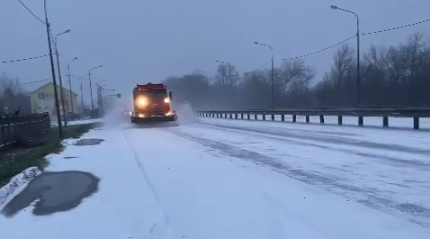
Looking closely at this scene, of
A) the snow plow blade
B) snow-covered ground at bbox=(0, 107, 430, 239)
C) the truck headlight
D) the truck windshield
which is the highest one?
the truck windshield

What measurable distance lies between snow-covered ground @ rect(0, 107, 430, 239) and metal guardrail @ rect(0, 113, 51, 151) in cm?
1274

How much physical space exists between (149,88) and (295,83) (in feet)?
242

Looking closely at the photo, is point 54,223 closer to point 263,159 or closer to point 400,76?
point 263,159

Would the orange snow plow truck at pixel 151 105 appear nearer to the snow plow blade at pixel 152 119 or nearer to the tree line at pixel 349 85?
the snow plow blade at pixel 152 119

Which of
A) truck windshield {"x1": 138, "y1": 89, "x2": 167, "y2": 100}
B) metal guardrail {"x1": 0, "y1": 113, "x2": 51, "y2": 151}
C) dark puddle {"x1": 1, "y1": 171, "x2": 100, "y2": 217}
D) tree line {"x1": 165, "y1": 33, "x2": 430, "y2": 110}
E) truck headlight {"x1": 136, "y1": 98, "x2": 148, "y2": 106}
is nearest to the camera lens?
dark puddle {"x1": 1, "y1": 171, "x2": 100, "y2": 217}

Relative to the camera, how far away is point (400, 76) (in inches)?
2820

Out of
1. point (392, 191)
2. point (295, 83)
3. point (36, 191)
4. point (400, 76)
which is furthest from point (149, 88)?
point (295, 83)

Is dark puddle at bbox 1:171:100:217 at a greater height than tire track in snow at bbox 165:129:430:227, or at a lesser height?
lesser

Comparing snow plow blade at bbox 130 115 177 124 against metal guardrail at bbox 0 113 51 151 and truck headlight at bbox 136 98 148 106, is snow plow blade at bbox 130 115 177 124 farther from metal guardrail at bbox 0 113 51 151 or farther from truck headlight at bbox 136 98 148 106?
metal guardrail at bbox 0 113 51 151

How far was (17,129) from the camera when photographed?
28.3 metres

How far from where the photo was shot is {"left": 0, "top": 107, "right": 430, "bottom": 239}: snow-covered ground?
6.36m

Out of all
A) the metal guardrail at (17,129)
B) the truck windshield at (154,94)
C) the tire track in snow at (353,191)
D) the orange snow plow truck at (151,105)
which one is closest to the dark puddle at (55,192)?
the tire track in snow at (353,191)

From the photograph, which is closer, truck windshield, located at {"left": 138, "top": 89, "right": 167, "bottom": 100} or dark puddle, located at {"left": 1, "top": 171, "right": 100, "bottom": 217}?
dark puddle, located at {"left": 1, "top": 171, "right": 100, "bottom": 217}

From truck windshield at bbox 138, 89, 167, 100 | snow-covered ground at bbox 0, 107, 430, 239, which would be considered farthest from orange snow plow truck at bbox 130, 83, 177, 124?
snow-covered ground at bbox 0, 107, 430, 239
